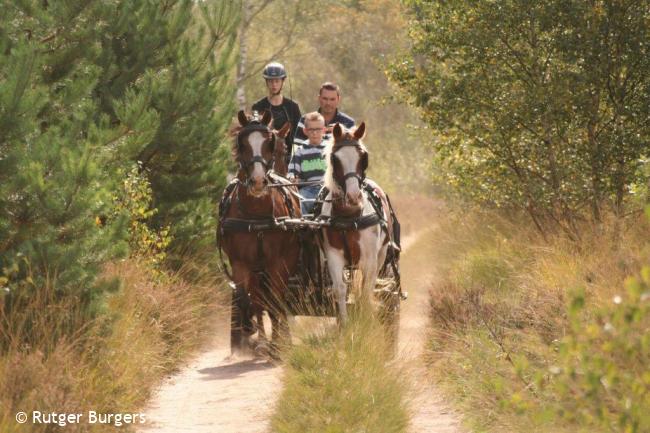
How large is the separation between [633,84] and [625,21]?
74 centimetres

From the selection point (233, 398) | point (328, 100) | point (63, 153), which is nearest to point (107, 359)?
point (233, 398)

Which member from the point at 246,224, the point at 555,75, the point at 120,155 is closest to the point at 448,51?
the point at 555,75

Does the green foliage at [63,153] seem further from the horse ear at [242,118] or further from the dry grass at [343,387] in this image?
the dry grass at [343,387]

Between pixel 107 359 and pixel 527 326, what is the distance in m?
3.08

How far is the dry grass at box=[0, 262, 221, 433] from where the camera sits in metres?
7.50

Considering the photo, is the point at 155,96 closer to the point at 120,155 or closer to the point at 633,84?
the point at 120,155

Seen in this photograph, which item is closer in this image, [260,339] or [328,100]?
[260,339]

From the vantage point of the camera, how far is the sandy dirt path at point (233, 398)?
8.71 metres

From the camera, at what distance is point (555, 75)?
47.9ft

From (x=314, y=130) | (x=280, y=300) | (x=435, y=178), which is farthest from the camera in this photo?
(x=435, y=178)

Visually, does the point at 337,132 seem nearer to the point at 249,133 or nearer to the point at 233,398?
the point at 249,133

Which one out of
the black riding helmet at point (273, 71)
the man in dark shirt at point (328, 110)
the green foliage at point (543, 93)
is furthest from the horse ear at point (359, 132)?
the green foliage at point (543, 93)

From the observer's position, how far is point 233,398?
983 centimetres

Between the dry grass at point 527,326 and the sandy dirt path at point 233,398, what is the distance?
0.21 meters
